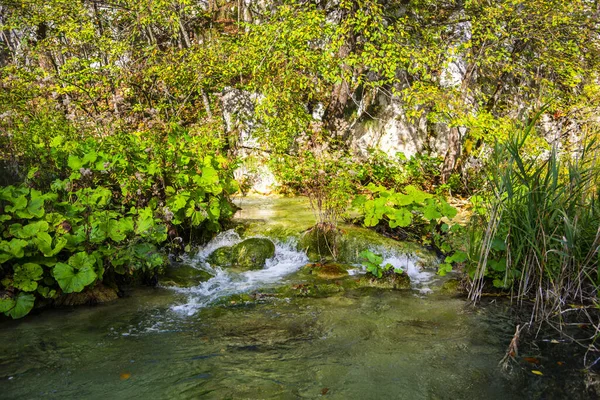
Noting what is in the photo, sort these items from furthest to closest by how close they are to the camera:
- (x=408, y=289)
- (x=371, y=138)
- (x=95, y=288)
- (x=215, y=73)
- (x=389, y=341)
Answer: (x=371, y=138) → (x=215, y=73) → (x=408, y=289) → (x=95, y=288) → (x=389, y=341)

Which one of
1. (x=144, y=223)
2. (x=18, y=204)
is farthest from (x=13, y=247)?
(x=144, y=223)

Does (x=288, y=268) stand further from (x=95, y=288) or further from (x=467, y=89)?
(x=467, y=89)

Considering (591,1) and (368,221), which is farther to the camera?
(591,1)

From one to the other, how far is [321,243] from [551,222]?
3122 mm

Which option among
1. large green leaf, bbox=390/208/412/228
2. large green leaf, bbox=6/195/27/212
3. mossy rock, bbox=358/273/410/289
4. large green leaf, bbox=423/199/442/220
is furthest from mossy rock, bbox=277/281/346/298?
large green leaf, bbox=6/195/27/212

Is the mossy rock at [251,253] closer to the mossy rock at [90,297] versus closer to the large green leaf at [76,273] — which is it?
the mossy rock at [90,297]

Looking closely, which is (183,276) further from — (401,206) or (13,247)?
(401,206)

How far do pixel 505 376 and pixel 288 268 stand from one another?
3254mm

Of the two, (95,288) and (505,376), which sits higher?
(95,288)

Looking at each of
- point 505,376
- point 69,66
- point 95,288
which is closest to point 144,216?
point 95,288

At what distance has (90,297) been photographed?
438cm

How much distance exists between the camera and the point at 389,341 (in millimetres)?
3568

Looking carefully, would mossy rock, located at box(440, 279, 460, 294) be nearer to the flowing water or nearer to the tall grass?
the flowing water

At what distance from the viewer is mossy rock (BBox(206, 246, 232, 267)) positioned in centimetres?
595
